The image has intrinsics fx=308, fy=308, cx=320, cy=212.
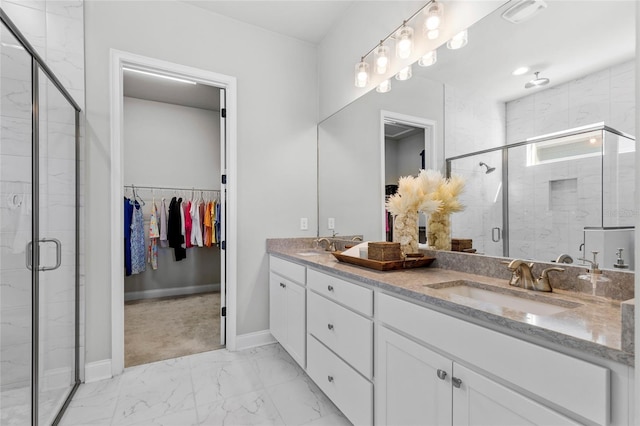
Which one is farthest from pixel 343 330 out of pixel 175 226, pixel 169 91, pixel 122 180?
pixel 169 91

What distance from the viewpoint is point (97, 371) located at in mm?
2197

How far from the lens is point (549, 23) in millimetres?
1297

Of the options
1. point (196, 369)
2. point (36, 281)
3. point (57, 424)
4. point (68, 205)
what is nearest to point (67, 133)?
point (68, 205)

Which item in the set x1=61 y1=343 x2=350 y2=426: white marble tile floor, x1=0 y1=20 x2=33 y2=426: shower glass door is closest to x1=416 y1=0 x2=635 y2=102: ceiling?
x1=61 y1=343 x2=350 y2=426: white marble tile floor

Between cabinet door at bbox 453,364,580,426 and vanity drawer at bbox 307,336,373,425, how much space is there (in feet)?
1.74

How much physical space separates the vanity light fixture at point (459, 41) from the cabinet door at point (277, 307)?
1935 mm

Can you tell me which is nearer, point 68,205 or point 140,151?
point 68,205

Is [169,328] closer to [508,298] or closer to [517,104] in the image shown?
[508,298]

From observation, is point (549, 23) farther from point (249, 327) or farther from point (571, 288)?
point (249, 327)

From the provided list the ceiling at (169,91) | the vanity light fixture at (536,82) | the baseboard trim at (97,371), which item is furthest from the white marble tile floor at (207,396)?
the ceiling at (169,91)

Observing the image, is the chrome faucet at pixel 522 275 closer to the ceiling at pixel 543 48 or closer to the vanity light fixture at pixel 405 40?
the ceiling at pixel 543 48

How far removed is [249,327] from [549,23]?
2.82 m

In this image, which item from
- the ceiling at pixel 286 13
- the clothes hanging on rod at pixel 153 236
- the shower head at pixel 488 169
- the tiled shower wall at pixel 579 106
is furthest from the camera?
the clothes hanging on rod at pixel 153 236

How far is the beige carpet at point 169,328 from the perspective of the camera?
8.73 feet
